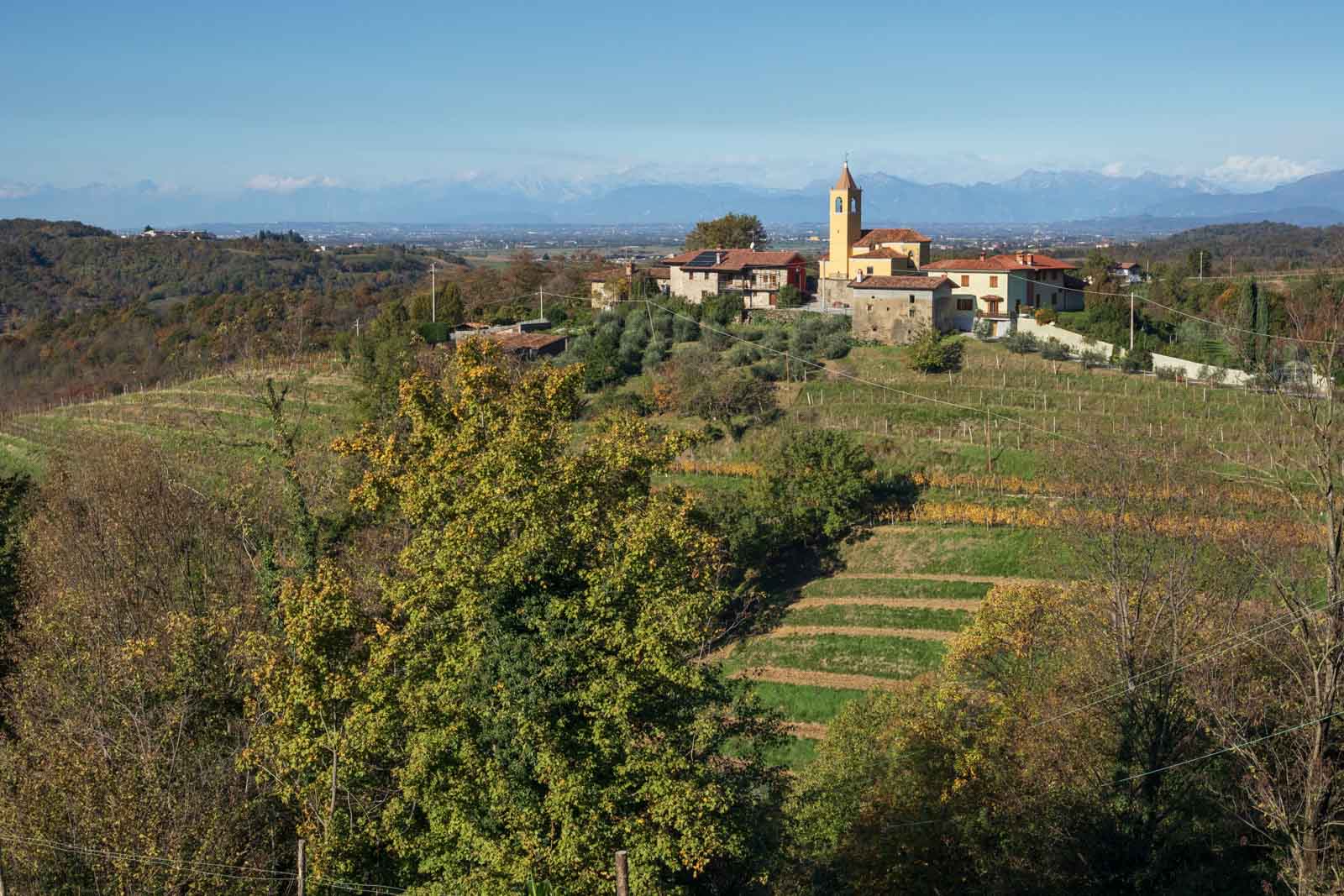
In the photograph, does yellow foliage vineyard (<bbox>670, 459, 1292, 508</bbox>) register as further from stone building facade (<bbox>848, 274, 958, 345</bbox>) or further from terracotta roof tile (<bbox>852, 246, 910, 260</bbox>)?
terracotta roof tile (<bbox>852, 246, 910, 260</bbox>)

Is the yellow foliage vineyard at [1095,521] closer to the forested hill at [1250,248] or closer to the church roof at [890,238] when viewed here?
the church roof at [890,238]

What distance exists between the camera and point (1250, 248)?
400 ft

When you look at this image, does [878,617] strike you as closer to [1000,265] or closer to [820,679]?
[820,679]

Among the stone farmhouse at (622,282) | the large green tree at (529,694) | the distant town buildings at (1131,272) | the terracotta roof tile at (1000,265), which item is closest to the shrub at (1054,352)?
the terracotta roof tile at (1000,265)

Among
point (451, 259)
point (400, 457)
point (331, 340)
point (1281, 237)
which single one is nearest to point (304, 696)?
point (400, 457)

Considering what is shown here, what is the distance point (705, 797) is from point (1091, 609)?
10.3 metres

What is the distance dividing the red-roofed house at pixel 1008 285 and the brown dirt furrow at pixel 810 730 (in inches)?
1069

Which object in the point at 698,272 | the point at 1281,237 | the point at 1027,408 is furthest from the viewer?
the point at 1281,237

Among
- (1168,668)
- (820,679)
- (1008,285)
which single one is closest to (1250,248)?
(1008,285)

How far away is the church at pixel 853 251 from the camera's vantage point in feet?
183

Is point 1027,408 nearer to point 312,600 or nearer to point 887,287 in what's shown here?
point 887,287

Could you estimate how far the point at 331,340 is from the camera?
5934cm

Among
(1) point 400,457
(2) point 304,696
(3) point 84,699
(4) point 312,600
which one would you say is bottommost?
(3) point 84,699

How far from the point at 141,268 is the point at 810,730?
10496 centimetres
